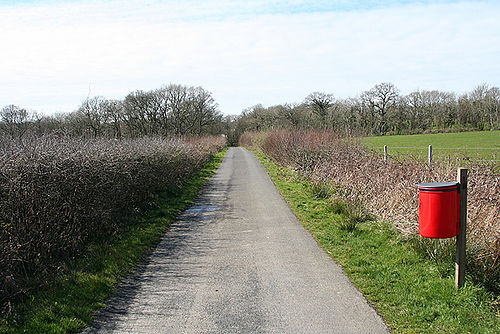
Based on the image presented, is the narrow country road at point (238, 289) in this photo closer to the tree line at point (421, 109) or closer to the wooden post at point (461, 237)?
the wooden post at point (461, 237)

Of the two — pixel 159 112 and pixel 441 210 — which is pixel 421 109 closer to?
pixel 159 112

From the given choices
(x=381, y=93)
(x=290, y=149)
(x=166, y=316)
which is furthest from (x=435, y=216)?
(x=381, y=93)

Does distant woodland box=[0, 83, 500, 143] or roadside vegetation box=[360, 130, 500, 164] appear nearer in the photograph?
roadside vegetation box=[360, 130, 500, 164]

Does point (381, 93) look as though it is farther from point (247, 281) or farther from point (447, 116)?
point (247, 281)

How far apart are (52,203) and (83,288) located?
165 cm

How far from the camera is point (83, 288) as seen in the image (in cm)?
494

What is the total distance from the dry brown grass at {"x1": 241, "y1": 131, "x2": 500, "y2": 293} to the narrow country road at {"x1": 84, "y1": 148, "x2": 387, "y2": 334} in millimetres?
1724

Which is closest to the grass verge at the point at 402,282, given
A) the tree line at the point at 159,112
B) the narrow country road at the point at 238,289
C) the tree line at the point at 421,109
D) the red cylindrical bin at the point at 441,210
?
the narrow country road at the point at 238,289

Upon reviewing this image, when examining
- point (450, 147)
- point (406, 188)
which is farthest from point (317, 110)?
point (406, 188)

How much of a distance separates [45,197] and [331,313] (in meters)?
4.51

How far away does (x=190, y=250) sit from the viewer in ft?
23.0

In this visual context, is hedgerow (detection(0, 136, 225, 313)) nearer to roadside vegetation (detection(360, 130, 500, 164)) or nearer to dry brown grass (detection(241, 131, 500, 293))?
dry brown grass (detection(241, 131, 500, 293))

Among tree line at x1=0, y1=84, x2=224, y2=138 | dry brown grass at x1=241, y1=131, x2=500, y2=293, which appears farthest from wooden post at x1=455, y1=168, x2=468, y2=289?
tree line at x1=0, y1=84, x2=224, y2=138

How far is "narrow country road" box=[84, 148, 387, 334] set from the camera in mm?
4051
